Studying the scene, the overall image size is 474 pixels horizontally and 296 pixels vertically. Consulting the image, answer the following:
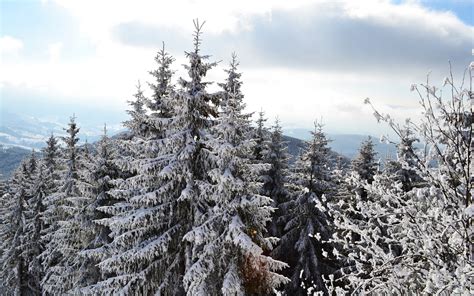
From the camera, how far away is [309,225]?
1952 centimetres

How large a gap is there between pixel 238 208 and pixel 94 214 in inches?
336

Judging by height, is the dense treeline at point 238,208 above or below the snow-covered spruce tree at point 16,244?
above

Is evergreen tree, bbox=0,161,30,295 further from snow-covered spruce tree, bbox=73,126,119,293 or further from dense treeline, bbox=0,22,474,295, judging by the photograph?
snow-covered spruce tree, bbox=73,126,119,293

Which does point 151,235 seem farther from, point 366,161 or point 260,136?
point 366,161

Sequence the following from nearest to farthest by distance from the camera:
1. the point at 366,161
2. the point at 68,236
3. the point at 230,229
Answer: the point at 230,229 < the point at 68,236 < the point at 366,161

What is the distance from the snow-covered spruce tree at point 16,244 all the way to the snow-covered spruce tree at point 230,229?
69.3 ft

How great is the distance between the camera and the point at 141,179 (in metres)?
11.9

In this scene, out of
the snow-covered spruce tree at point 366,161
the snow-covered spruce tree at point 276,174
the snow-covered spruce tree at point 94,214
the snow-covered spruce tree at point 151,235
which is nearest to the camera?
the snow-covered spruce tree at point 151,235

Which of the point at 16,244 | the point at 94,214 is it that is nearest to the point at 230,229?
the point at 94,214

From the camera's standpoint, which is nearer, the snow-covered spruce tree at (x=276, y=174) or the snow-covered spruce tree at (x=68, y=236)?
the snow-covered spruce tree at (x=68, y=236)

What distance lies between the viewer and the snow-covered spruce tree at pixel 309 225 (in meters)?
19.6

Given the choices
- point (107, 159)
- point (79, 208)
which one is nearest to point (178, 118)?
point (107, 159)

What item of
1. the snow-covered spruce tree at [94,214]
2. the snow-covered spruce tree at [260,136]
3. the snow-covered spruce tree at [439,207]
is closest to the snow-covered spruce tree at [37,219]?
the snow-covered spruce tree at [94,214]

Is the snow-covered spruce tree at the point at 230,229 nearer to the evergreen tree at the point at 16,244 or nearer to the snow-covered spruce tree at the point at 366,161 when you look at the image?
the snow-covered spruce tree at the point at 366,161
